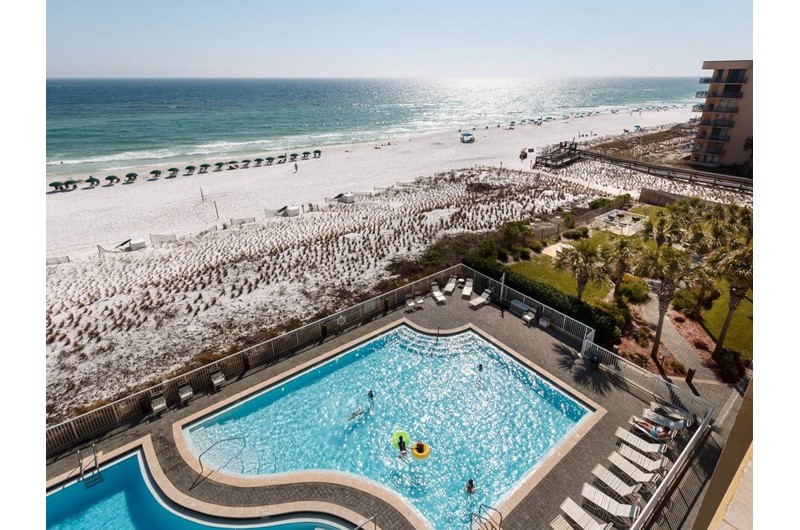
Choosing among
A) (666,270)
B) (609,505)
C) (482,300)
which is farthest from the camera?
(482,300)

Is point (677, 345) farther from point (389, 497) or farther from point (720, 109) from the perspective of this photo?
point (720, 109)

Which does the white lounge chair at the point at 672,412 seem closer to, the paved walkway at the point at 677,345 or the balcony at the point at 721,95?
the paved walkway at the point at 677,345

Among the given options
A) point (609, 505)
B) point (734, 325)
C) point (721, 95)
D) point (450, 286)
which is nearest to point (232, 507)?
point (609, 505)

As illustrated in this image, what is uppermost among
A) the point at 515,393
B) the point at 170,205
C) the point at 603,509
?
the point at 170,205

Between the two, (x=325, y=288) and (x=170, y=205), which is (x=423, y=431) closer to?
(x=325, y=288)

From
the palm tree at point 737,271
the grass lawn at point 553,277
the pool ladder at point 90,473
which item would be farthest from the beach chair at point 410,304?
the pool ladder at point 90,473

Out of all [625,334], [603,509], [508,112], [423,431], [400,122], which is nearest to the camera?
[603,509]

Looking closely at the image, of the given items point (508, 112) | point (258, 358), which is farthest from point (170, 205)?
point (508, 112)
